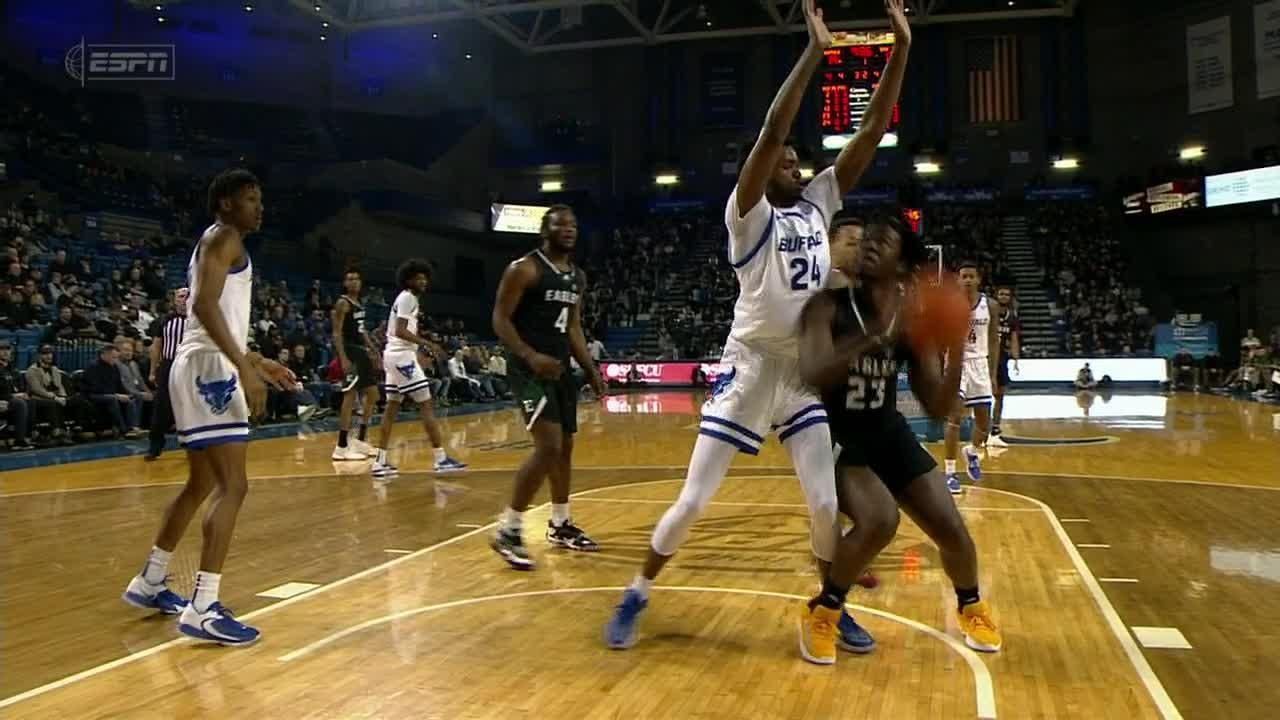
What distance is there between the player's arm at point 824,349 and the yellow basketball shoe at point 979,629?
1277 millimetres

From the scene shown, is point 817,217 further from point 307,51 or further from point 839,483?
point 307,51

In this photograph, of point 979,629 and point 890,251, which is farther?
point 979,629

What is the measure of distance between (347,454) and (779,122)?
28.2 ft

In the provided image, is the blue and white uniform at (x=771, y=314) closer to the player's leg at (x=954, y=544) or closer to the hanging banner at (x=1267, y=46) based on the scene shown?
the player's leg at (x=954, y=544)

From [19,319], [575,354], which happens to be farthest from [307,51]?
[575,354]

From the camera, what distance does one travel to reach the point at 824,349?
336 centimetres

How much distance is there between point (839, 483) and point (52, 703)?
3069 millimetres

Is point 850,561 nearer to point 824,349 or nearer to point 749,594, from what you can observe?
point 824,349

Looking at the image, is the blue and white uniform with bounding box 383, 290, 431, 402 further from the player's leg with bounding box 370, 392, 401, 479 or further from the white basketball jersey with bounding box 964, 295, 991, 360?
the white basketball jersey with bounding box 964, 295, 991, 360

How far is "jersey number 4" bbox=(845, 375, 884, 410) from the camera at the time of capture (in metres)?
3.82

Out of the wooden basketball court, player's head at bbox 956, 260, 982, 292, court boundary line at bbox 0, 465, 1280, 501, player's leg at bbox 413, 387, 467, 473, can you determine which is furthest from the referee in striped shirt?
player's head at bbox 956, 260, 982, 292

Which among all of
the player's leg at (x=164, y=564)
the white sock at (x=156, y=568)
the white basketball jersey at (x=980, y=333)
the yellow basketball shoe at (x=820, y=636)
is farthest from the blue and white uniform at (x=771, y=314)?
the white basketball jersey at (x=980, y=333)

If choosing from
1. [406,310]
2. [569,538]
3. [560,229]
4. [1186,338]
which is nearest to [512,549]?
[569,538]

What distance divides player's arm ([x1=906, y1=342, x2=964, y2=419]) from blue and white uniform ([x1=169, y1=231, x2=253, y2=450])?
2835 mm
